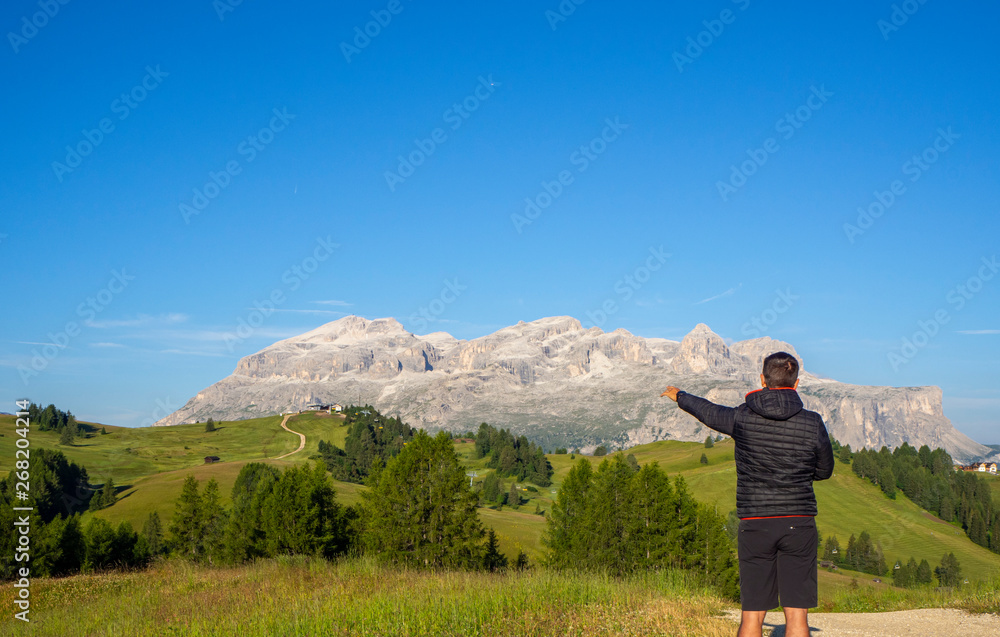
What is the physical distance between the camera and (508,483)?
17512cm

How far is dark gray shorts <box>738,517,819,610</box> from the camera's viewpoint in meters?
5.91

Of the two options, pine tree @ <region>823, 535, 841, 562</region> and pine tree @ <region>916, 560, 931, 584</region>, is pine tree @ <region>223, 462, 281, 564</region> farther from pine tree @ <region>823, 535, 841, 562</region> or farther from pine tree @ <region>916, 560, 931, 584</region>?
pine tree @ <region>916, 560, 931, 584</region>

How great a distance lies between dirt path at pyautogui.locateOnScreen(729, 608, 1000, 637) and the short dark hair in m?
4.94

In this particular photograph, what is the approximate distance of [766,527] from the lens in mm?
5969

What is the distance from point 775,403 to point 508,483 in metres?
176

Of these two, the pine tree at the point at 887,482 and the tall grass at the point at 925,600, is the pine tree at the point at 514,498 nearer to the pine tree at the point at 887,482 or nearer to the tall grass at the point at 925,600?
the pine tree at the point at 887,482

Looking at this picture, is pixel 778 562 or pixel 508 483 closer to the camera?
pixel 778 562

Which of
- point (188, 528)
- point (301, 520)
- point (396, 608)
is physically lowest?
point (188, 528)

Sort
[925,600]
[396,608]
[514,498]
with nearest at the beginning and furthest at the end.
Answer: [396,608] < [925,600] < [514,498]

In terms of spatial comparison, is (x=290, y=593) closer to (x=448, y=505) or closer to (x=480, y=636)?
(x=480, y=636)

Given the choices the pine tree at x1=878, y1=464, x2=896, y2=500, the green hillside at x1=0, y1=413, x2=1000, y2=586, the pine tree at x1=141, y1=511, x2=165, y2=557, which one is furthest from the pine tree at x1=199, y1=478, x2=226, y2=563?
the pine tree at x1=878, y1=464, x2=896, y2=500

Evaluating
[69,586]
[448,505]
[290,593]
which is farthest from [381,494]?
[290,593]

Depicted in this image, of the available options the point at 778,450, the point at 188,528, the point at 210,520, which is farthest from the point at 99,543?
the point at 778,450

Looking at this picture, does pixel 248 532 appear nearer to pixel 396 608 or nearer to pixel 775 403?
pixel 396 608
